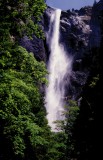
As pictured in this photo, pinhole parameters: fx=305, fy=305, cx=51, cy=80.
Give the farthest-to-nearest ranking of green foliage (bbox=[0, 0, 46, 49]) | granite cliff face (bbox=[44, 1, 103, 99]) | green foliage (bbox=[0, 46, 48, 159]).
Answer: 1. granite cliff face (bbox=[44, 1, 103, 99])
2. green foliage (bbox=[0, 0, 46, 49])
3. green foliage (bbox=[0, 46, 48, 159])

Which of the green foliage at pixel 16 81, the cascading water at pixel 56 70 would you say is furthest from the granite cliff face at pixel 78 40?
the green foliage at pixel 16 81

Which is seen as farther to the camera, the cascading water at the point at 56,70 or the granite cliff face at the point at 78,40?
the granite cliff face at the point at 78,40

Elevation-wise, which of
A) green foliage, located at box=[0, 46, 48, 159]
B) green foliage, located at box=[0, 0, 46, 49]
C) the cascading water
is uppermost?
the cascading water

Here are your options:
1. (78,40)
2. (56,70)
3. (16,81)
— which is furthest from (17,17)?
(78,40)

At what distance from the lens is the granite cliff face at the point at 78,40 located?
62.0 meters

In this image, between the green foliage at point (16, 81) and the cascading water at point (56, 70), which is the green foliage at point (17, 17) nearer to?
the green foliage at point (16, 81)

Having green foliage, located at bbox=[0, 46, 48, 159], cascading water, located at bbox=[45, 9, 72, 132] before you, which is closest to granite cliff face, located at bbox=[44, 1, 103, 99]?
cascading water, located at bbox=[45, 9, 72, 132]

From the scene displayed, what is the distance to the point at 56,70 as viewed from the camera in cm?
6288

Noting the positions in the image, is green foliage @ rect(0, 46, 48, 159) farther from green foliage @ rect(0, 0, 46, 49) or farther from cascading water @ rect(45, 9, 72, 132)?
cascading water @ rect(45, 9, 72, 132)

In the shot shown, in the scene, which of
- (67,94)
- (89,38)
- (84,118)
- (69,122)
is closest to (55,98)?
(67,94)

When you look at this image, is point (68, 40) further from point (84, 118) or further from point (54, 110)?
point (84, 118)

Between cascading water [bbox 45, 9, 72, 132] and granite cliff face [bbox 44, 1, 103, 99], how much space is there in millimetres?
1036

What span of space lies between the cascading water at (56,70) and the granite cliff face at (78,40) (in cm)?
104

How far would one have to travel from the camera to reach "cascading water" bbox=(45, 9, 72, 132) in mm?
58938
